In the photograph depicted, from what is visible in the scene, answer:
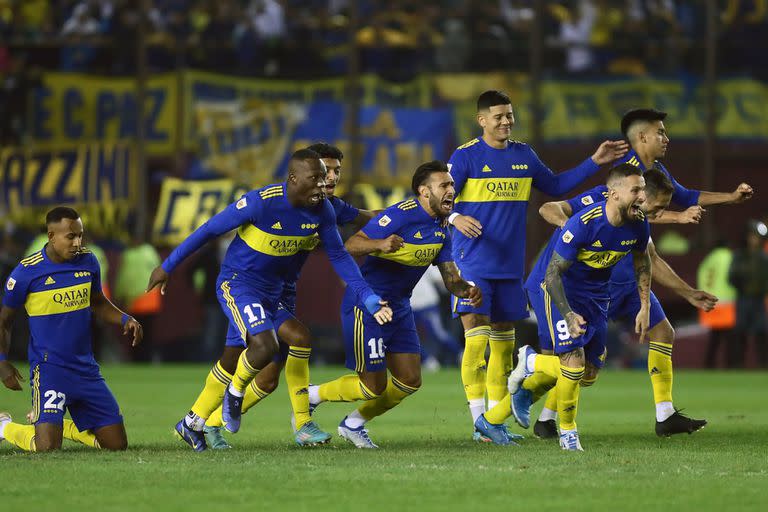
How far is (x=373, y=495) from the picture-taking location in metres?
8.01

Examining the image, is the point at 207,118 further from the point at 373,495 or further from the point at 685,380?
the point at 373,495

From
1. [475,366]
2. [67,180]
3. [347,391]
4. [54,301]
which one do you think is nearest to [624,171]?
[475,366]

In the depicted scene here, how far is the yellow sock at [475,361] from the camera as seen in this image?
11469 millimetres

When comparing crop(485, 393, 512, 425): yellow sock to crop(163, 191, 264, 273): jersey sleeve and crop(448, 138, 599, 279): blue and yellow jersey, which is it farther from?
crop(163, 191, 264, 273): jersey sleeve

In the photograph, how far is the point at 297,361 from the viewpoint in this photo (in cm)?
1080

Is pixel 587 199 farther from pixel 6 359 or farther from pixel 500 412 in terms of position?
pixel 6 359

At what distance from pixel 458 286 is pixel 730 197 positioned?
254 cm

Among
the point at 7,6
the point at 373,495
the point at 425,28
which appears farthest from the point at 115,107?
the point at 373,495

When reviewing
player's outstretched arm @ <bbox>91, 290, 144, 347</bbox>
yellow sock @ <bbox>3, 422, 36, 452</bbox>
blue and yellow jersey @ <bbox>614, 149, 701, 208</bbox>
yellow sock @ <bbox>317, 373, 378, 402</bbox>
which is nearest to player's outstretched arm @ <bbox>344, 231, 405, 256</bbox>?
yellow sock @ <bbox>317, 373, 378, 402</bbox>

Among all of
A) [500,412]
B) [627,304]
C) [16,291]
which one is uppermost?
[16,291]

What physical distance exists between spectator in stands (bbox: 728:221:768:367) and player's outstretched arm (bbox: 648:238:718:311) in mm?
10722

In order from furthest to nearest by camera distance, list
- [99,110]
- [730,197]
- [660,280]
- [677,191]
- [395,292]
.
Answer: [99,110] < [677,191] < [660,280] < [730,197] < [395,292]

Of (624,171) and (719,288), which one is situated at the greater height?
(624,171)

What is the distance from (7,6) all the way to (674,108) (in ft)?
36.0
